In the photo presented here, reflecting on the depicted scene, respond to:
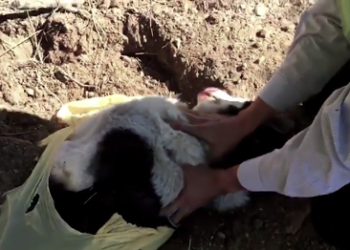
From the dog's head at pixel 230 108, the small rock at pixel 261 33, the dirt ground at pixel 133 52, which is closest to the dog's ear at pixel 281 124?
the dog's head at pixel 230 108

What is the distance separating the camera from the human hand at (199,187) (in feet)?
7.73

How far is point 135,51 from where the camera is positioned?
10.00 ft

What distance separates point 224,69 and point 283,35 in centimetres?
35

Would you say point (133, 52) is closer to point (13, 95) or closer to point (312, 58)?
point (13, 95)

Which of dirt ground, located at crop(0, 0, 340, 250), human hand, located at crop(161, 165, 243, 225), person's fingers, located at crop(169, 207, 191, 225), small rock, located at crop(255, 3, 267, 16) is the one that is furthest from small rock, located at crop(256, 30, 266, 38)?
person's fingers, located at crop(169, 207, 191, 225)

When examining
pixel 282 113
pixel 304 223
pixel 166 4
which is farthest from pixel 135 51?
pixel 304 223

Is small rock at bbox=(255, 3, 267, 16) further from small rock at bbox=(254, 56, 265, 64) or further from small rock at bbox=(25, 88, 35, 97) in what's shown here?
small rock at bbox=(25, 88, 35, 97)

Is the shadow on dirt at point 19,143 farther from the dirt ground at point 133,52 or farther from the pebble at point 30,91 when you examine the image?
the pebble at point 30,91

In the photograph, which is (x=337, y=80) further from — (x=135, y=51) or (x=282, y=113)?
(x=135, y=51)

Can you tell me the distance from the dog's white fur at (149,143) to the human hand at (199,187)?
1.0 inches

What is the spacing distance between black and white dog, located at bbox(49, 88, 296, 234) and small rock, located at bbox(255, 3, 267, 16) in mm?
892

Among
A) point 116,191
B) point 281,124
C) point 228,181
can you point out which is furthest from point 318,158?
point 116,191

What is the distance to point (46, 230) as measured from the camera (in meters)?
2.34

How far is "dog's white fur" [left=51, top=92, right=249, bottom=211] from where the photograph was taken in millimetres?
2312
